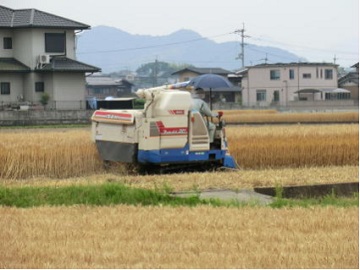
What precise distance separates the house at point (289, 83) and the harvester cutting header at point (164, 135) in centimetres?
5757

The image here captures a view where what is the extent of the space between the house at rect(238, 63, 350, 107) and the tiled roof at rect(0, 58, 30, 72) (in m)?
31.2

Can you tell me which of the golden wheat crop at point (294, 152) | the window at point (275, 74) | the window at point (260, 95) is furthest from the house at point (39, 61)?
the window at point (260, 95)

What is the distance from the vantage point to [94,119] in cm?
1786

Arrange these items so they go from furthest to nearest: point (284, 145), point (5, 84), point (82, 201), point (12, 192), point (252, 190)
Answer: point (5, 84), point (284, 145), point (252, 190), point (12, 192), point (82, 201)

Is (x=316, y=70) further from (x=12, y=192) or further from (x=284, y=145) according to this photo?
(x=12, y=192)

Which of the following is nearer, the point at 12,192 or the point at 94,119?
the point at 12,192

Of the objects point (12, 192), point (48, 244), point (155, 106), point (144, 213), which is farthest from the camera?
point (155, 106)

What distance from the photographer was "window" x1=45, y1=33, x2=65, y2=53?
50037 millimetres

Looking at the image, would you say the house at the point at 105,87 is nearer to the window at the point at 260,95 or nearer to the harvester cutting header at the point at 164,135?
→ the window at the point at 260,95

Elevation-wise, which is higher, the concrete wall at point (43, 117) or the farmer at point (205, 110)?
the farmer at point (205, 110)

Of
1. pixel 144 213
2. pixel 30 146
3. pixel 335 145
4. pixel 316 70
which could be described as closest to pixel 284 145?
pixel 335 145

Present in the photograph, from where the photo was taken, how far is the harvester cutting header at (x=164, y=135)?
16.6 metres

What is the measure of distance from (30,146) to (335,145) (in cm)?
796

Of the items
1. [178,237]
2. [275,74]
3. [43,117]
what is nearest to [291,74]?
[275,74]
